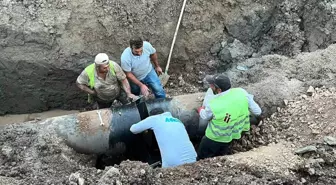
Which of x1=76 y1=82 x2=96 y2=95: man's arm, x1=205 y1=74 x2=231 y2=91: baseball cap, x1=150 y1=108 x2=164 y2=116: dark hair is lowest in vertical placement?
x1=150 y1=108 x2=164 y2=116: dark hair

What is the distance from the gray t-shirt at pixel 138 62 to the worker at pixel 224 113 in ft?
4.53

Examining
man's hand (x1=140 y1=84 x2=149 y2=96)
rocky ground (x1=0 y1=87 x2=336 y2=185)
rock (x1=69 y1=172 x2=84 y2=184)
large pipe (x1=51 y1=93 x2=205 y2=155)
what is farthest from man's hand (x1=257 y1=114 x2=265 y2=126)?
rock (x1=69 y1=172 x2=84 y2=184)

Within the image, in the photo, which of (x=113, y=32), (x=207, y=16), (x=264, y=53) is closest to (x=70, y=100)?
(x=113, y=32)

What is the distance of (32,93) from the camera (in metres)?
7.93

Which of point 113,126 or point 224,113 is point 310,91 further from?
point 113,126

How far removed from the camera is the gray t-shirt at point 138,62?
6441mm

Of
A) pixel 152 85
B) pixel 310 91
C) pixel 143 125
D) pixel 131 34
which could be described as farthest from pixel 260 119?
pixel 131 34

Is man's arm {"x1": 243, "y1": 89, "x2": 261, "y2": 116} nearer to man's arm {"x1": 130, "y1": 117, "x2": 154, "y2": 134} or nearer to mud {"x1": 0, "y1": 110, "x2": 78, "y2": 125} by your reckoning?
man's arm {"x1": 130, "y1": 117, "x2": 154, "y2": 134}

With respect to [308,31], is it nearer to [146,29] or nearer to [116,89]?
[146,29]

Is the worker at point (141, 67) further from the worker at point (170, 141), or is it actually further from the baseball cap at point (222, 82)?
the baseball cap at point (222, 82)

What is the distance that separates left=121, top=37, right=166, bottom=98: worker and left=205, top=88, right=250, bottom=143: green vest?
140 centimetres

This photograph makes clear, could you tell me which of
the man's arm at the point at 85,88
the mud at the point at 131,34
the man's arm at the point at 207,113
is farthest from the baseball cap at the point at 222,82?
the mud at the point at 131,34

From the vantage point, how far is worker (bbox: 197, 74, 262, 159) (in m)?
5.34

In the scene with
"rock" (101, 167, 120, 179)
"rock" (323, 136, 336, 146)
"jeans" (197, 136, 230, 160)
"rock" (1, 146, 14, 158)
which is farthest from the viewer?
"jeans" (197, 136, 230, 160)
